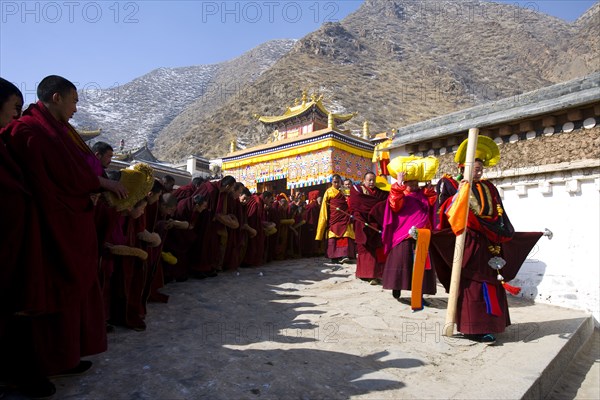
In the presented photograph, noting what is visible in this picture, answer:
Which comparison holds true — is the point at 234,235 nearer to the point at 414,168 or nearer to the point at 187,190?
the point at 187,190

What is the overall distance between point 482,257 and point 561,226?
2.15 metres

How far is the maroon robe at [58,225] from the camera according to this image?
205 centimetres

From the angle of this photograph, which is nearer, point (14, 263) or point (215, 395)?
point (14, 263)

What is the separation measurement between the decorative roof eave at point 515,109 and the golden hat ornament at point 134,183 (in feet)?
15.1

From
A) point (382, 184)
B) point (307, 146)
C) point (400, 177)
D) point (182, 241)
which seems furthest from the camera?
point (307, 146)

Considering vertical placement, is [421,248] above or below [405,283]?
above

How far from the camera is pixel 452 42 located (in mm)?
74438

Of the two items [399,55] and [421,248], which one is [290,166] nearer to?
[421,248]

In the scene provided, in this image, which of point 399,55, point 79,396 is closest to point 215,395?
point 79,396

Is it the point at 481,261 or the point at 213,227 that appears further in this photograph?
the point at 213,227

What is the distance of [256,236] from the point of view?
698 centimetres

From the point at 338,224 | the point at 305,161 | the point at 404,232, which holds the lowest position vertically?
the point at 404,232

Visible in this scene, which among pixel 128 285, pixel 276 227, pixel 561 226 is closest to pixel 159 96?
pixel 276 227

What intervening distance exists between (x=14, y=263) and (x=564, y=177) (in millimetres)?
5448
